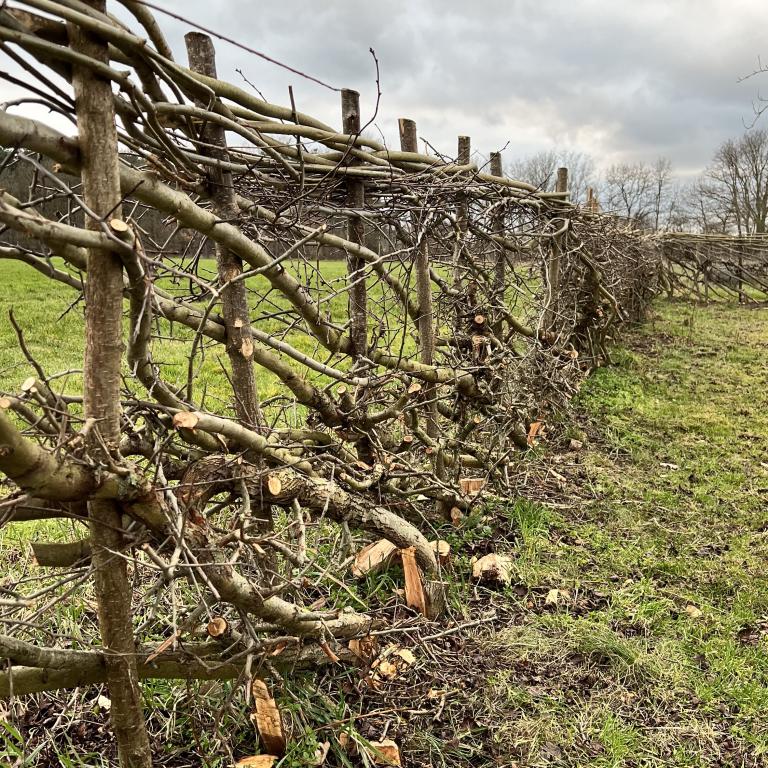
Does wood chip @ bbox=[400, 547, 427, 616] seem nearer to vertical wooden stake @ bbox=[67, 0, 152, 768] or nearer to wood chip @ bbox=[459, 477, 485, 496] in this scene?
wood chip @ bbox=[459, 477, 485, 496]

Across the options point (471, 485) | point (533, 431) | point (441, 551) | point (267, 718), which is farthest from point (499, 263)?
point (267, 718)

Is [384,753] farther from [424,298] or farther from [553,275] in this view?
[553,275]

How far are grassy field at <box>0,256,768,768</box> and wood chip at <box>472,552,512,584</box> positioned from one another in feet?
0.27

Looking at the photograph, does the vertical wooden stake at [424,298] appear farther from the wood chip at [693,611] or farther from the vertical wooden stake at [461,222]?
the wood chip at [693,611]

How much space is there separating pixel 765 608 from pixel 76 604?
3.85 metres

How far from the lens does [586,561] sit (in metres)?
3.91

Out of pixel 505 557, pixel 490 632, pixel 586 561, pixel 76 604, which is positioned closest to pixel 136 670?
pixel 76 604

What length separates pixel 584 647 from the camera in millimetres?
3084

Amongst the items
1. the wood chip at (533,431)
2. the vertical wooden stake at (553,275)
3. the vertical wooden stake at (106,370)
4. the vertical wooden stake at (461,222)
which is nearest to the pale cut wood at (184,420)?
the vertical wooden stake at (106,370)

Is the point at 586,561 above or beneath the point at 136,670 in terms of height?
beneath

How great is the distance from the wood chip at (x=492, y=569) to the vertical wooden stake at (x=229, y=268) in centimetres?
192

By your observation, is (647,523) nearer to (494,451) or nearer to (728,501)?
(728,501)

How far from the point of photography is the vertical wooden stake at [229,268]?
2.25m

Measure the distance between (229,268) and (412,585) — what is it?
6.55 feet
